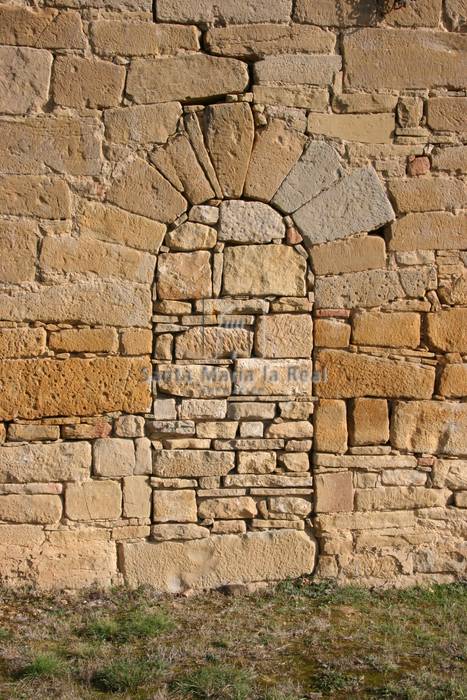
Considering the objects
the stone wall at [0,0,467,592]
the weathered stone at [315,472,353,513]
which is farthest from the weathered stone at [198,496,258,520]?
the weathered stone at [315,472,353,513]

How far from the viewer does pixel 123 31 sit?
4.57 m

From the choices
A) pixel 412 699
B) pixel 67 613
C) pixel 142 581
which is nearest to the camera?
pixel 412 699

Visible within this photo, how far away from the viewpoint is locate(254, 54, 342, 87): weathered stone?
462 cm

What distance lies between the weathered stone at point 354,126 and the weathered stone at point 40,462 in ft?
7.74

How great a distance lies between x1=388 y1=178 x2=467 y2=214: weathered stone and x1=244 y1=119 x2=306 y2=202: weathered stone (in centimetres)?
63

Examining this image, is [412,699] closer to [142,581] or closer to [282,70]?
[142,581]

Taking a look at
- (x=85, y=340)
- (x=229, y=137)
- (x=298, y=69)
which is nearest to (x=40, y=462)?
(x=85, y=340)

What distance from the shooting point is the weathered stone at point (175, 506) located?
4.61 m

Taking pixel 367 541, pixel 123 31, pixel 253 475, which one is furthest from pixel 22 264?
pixel 367 541

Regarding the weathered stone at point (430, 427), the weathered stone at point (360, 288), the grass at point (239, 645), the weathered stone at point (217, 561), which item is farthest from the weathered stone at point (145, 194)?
the grass at point (239, 645)

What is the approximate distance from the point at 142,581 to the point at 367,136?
2.97 meters

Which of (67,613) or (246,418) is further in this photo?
(246,418)

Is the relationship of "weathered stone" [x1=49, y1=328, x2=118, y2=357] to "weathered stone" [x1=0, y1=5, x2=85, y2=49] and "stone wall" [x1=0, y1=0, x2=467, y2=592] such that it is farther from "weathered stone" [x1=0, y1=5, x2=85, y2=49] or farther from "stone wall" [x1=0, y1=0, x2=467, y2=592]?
"weathered stone" [x1=0, y1=5, x2=85, y2=49]

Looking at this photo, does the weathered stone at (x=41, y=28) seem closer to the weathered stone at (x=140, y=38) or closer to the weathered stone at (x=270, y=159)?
the weathered stone at (x=140, y=38)
